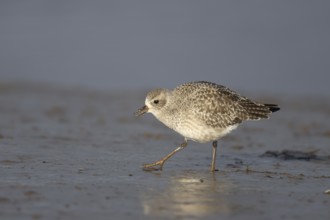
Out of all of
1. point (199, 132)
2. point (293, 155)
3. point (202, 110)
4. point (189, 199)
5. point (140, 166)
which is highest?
point (202, 110)

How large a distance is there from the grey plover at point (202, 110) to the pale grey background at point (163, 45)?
794 centimetres

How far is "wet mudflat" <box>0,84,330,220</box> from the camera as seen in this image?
7.27 meters

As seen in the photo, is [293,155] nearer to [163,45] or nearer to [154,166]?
[154,166]

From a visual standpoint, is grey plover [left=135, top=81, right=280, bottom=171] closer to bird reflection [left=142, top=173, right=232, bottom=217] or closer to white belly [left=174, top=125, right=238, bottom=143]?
white belly [left=174, top=125, right=238, bottom=143]

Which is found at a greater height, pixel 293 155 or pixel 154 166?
pixel 293 155

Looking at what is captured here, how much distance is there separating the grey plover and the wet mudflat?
1.70 feet

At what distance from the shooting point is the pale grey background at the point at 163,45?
1964 cm

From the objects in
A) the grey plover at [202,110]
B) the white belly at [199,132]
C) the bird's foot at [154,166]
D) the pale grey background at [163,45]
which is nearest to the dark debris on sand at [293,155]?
the grey plover at [202,110]

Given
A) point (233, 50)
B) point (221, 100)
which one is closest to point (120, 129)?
point (221, 100)

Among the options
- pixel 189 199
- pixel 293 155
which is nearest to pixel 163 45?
pixel 293 155

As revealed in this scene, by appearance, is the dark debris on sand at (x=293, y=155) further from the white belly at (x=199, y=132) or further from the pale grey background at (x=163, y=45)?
the pale grey background at (x=163, y=45)

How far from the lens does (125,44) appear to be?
22172 millimetres

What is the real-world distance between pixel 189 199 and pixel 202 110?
9.45 ft

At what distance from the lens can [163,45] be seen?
2188 cm
